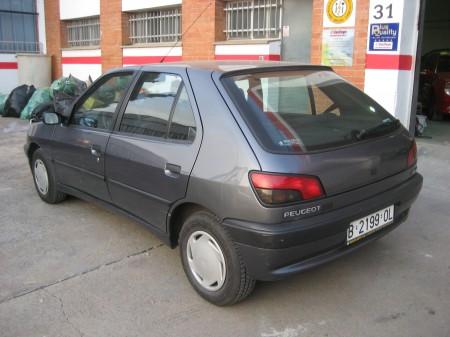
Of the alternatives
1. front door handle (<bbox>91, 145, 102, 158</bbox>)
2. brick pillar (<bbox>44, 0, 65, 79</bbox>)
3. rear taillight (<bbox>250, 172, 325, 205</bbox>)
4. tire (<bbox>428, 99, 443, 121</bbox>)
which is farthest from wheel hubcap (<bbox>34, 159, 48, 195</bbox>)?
brick pillar (<bbox>44, 0, 65, 79</bbox>)

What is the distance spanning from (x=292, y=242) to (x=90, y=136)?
2195 mm

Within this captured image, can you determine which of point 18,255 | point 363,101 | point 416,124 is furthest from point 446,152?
point 18,255

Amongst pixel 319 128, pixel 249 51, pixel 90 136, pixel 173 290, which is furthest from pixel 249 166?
pixel 249 51

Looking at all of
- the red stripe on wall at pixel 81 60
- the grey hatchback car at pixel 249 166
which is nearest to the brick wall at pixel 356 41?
the grey hatchback car at pixel 249 166

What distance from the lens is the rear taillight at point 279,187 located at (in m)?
2.75

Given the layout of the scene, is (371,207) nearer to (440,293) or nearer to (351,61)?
(440,293)

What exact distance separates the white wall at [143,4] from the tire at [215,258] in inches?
326

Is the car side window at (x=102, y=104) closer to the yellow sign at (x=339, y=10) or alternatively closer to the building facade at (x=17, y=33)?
the yellow sign at (x=339, y=10)

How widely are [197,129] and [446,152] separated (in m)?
5.46

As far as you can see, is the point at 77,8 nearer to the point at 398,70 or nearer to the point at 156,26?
the point at 156,26

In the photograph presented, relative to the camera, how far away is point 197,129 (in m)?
3.17

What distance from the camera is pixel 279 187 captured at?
275cm

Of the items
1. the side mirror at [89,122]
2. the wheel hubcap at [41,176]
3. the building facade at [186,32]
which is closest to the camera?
the side mirror at [89,122]

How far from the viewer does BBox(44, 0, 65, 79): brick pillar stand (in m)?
14.5
